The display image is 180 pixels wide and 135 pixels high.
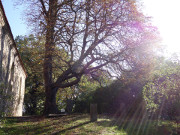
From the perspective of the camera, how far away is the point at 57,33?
1366cm

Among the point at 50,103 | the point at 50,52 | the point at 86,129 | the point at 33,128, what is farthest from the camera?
the point at 50,103

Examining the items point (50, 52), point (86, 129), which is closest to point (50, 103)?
point (50, 52)

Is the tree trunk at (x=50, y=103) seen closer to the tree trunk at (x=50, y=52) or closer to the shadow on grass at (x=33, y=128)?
the tree trunk at (x=50, y=52)

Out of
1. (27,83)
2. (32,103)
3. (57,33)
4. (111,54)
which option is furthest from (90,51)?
(32,103)

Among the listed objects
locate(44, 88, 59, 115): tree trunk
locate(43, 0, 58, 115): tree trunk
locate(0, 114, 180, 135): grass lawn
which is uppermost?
locate(43, 0, 58, 115): tree trunk

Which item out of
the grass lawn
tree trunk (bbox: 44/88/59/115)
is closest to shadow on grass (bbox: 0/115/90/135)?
the grass lawn

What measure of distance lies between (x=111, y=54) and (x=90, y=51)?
1.71 metres

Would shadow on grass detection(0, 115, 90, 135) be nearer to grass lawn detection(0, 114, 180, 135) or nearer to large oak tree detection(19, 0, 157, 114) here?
grass lawn detection(0, 114, 180, 135)

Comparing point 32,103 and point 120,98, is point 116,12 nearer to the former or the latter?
point 120,98

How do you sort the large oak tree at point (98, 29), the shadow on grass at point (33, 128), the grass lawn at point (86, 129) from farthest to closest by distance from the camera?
1. the large oak tree at point (98, 29)
2. the shadow on grass at point (33, 128)
3. the grass lawn at point (86, 129)

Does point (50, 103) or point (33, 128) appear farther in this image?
point (50, 103)

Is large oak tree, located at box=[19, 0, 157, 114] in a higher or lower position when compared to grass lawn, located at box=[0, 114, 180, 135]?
higher

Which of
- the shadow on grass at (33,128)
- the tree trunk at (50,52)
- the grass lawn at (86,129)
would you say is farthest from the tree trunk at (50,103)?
the grass lawn at (86,129)

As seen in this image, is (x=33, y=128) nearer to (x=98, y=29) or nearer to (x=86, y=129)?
(x=86, y=129)
